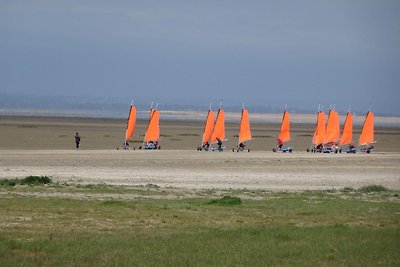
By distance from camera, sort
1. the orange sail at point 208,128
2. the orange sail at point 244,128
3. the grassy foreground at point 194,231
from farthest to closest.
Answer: the orange sail at point 244,128 → the orange sail at point 208,128 → the grassy foreground at point 194,231

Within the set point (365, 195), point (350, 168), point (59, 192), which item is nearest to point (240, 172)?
point (350, 168)

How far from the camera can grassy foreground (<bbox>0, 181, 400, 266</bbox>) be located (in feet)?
49.9

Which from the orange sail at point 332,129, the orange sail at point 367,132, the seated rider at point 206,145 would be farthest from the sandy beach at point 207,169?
the orange sail at point 367,132

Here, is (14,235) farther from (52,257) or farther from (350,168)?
(350,168)

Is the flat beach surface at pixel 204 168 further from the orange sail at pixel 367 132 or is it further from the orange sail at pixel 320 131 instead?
the orange sail at pixel 367 132

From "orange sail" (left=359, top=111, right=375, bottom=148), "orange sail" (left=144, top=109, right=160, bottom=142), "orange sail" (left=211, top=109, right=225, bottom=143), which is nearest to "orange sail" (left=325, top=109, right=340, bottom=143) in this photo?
"orange sail" (left=359, top=111, right=375, bottom=148)

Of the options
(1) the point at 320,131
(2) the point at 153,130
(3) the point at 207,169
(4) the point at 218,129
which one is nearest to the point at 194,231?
(3) the point at 207,169

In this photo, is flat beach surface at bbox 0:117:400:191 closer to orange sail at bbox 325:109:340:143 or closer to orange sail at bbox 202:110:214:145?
orange sail at bbox 202:110:214:145

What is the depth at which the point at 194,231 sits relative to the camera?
18.8m

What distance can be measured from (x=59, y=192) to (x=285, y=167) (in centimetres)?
1742

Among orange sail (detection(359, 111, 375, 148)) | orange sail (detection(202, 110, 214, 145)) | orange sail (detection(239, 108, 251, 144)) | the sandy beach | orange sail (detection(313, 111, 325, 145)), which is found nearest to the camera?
the sandy beach

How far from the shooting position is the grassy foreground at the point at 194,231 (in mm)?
15211

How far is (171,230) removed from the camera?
18.9 metres

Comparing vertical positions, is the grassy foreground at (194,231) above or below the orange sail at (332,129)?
below
